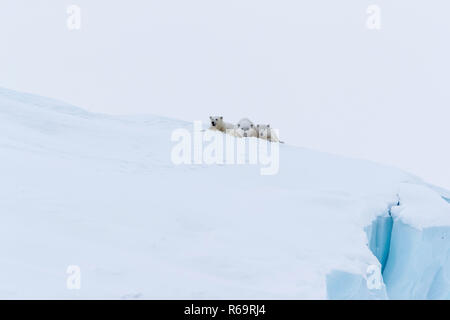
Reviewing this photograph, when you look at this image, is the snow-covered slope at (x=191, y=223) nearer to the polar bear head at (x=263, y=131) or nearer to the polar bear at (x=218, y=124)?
the polar bear head at (x=263, y=131)

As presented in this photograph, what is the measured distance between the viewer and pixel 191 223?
5133 mm

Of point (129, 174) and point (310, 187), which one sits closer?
point (129, 174)

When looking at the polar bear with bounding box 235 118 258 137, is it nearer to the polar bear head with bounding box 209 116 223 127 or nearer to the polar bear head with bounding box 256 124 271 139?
the polar bear head with bounding box 256 124 271 139

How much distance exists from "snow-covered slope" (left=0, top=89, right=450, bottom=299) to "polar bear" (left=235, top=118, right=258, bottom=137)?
220 centimetres

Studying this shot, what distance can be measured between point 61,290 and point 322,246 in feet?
7.94

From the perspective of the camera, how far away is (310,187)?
7.18 metres

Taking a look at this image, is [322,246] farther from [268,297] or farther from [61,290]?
[61,290]

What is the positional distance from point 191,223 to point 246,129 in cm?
652

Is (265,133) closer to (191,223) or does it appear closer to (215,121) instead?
(215,121)

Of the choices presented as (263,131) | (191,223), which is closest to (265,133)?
(263,131)

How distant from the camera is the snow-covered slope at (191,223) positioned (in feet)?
13.1

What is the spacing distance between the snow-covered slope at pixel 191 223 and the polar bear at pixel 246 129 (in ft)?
7.21

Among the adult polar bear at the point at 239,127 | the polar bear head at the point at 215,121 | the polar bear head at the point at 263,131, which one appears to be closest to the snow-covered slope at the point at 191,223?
the adult polar bear at the point at 239,127
